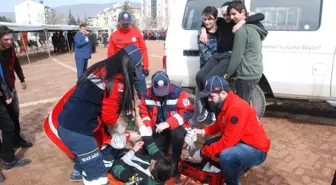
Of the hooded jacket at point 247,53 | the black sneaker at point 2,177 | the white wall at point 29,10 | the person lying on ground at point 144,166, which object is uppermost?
the white wall at point 29,10

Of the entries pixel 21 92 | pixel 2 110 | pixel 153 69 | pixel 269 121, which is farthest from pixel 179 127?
pixel 153 69

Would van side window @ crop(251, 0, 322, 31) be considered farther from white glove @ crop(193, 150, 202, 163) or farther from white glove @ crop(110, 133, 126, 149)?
white glove @ crop(110, 133, 126, 149)

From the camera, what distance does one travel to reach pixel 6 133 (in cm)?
318

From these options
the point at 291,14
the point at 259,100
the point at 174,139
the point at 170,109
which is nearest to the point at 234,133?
the point at 174,139

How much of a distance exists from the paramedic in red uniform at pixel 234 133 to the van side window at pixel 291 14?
203cm

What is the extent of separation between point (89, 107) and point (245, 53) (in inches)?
74.2

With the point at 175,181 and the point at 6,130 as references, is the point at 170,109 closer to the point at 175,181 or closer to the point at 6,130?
the point at 175,181

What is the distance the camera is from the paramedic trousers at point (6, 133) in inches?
124

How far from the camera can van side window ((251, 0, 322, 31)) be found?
12.6 ft

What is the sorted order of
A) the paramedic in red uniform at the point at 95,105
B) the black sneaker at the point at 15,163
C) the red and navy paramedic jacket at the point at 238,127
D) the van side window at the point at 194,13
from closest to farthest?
1. the paramedic in red uniform at the point at 95,105
2. the red and navy paramedic jacket at the point at 238,127
3. the black sneaker at the point at 15,163
4. the van side window at the point at 194,13

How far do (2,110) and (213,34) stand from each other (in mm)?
2581

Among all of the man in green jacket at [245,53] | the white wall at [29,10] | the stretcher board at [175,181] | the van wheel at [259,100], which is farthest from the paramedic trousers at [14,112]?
the white wall at [29,10]

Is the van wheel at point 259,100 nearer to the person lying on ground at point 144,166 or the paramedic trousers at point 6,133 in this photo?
the person lying on ground at point 144,166

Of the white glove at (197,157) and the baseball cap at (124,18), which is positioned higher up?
the baseball cap at (124,18)
